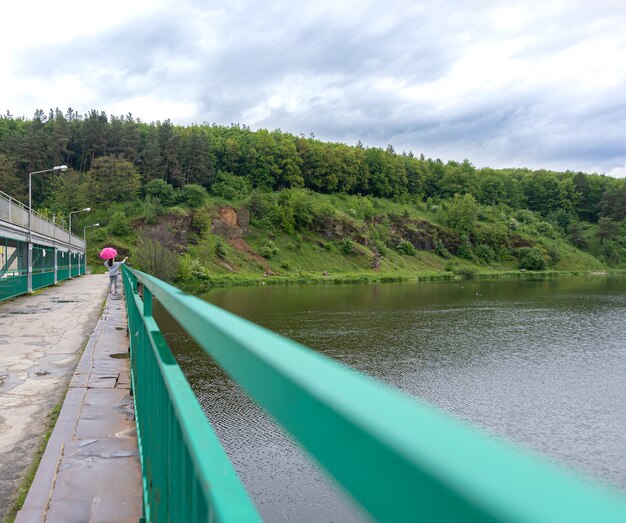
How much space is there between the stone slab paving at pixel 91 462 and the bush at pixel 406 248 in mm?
81128

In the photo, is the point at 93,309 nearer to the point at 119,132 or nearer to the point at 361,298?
the point at 361,298

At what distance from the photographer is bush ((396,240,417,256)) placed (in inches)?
3354

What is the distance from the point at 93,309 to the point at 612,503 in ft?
50.6

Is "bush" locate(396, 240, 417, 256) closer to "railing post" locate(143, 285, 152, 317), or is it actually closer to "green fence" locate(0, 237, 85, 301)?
"green fence" locate(0, 237, 85, 301)

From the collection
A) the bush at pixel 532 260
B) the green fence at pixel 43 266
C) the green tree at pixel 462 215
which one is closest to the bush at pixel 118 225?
the green fence at pixel 43 266

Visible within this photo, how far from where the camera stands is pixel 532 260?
88625mm

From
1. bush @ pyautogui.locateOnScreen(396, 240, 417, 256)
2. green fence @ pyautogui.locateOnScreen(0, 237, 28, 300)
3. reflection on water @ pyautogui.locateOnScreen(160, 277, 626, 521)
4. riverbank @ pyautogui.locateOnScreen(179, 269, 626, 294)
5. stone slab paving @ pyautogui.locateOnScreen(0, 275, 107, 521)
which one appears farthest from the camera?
bush @ pyautogui.locateOnScreen(396, 240, 417, 256)

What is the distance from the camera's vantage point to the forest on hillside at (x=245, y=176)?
6912 centimetres

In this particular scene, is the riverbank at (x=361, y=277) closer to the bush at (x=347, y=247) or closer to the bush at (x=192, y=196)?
the bush at (x=347, y=247)

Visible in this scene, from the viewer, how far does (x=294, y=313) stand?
1209 inches

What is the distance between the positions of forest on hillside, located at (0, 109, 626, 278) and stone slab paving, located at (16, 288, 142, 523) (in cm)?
6031

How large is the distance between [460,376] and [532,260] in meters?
77.6

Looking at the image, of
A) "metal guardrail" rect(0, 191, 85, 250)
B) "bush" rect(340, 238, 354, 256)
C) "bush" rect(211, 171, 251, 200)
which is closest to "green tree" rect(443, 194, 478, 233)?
"bush" rect(340, 238, 354, 256)

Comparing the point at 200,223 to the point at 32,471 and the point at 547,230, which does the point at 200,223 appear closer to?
the point at 32,471
